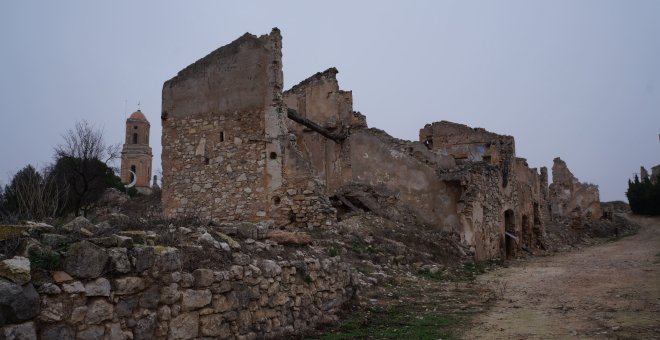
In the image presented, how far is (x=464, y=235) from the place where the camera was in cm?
1628

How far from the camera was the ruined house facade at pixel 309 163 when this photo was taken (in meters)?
12.3

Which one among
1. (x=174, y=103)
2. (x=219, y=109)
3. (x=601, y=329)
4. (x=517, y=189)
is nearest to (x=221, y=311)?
(x=601, y=329)

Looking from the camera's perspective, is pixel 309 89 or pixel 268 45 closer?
pixel 268 45

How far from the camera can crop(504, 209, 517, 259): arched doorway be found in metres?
20.8

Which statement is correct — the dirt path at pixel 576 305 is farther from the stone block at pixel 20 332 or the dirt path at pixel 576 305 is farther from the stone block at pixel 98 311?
the stone block at pixel 20 332

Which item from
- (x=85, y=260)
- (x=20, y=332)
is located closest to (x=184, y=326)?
(x=85, y=260)

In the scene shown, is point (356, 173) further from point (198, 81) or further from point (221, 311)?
point (221, 311)

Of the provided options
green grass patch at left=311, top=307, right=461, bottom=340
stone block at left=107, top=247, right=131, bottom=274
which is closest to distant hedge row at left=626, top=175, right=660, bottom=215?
green grass patch at left=311, top=307, right=461, bottom=340

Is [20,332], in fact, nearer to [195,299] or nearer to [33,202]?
[195,299]

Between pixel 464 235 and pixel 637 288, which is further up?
pixel 464 235

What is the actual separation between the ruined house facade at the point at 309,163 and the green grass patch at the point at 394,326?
189 inches

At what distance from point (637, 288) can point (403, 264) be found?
16.3 feet

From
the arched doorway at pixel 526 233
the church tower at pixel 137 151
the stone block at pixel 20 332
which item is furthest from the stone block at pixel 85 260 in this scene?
the church tower at pixel 137 151

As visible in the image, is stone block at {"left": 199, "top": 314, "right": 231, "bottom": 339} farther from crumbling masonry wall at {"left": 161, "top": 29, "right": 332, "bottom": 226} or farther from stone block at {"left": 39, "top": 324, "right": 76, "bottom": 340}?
crumbling masonry wall at {"left": 161, "top": 29, "right": 332, "bottom": 226}
